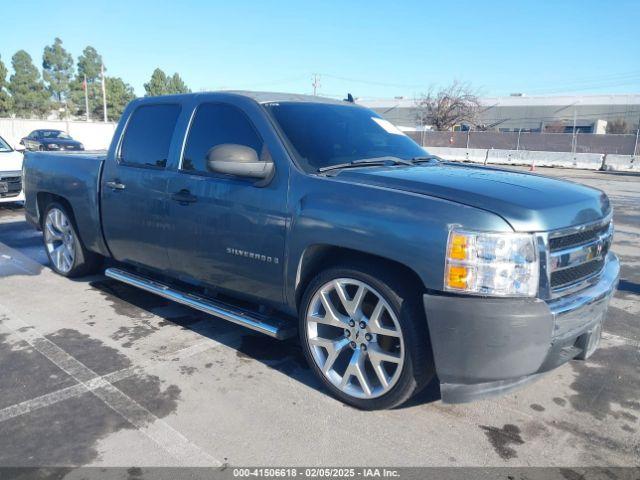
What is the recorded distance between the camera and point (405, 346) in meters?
2.92

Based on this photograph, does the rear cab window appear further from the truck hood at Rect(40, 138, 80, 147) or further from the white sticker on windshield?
the truck hood at Rect(40, 138, 80, 147)

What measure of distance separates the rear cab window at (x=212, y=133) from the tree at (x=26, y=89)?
68728 mm

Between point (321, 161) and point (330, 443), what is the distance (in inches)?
69.8

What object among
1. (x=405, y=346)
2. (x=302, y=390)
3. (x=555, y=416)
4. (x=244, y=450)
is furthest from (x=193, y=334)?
(x=555, y=416)

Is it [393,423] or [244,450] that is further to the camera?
[393,423]

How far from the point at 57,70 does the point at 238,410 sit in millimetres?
86861

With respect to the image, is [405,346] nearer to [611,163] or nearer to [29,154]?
[29,154]

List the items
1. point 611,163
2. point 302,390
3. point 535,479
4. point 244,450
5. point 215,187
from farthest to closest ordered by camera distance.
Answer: point 611,163 → point 215,187 → point 302,390 → point 244,450 → point 535,479

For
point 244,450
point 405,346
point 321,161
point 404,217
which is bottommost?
point 244,450

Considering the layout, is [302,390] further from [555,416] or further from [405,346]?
[555,416]

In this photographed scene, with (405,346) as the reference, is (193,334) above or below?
below

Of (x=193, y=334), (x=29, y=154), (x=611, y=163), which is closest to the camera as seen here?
(x=193, y=334)

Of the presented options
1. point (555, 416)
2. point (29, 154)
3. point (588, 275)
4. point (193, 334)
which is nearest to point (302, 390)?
point (193, 334)

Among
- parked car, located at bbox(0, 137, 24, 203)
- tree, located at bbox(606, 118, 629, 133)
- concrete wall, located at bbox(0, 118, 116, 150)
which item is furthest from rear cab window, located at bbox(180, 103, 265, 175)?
tree, located at bbox(606, 118, 629, 133)
